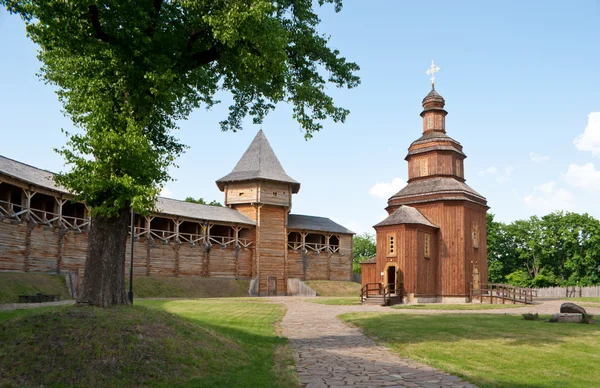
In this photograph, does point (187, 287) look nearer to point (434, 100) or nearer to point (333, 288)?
point (333, 288)

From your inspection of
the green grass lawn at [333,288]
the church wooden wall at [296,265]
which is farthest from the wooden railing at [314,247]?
the green grass lawn at [333,288]

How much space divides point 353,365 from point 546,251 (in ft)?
219

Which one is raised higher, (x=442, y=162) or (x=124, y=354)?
(x=442, y=162)

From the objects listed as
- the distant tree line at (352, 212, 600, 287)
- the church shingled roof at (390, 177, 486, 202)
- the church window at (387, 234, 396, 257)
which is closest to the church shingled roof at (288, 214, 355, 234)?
the church shingled roof at (390, 177, 486, 202)

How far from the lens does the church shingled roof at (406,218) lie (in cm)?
3497

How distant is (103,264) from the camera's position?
1193 cm

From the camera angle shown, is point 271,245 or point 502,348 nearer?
point 502,348

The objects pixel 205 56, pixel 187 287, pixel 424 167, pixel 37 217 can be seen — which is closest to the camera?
pixel 205 56

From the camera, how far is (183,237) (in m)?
42.0

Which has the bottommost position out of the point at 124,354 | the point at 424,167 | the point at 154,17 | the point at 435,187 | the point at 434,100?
the point at 124,354

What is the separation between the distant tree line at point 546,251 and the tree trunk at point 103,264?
61.9 metres

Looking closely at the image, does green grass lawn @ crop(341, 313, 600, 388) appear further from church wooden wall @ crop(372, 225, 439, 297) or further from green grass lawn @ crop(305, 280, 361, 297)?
green grass lawn @ crop(305, 280, 361, 297)

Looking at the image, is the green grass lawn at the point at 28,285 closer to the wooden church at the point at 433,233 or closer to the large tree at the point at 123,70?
the large tree at the point at 123,70

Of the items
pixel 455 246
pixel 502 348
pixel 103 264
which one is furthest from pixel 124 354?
pixel 455 246
